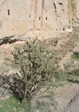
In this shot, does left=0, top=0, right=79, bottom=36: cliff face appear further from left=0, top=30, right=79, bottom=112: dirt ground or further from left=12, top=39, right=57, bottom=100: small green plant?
left=12, top=39, right=57, bottom=100: small green plant

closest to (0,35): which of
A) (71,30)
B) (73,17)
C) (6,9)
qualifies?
(6,9)

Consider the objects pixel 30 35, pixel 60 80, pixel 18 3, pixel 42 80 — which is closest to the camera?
pixel 42 80

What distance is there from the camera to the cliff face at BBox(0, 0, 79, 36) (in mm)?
14477

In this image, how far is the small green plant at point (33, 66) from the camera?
10.7 metres

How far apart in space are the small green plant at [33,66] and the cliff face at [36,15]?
3.55m

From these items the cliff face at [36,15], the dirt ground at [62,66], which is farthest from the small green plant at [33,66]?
the cliff face at [36,15]

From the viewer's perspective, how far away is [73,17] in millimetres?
20797

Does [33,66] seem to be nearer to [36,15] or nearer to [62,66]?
[62,66]

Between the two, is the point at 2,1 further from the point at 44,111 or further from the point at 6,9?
the point at 44,111

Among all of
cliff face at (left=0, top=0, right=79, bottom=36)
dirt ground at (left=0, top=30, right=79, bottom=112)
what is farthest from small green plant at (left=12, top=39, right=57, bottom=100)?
cliff face at (left=0, top=0, right=79, bottom=36)

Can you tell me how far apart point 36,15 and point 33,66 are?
682 centimetres

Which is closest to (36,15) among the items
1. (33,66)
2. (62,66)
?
(62,66)

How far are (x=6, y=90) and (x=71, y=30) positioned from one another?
901 centimetres

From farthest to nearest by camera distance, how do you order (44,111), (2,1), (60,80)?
(2,1), (60,80), (44,111)
